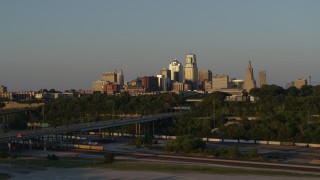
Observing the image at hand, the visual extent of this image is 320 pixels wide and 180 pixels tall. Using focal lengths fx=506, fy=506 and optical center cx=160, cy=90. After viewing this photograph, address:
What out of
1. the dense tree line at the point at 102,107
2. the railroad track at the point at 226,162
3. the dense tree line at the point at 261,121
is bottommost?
the railroad track at the point at 226,162

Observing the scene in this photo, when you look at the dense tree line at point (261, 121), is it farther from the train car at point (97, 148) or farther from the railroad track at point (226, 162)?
the railroad track at point (226, 162)

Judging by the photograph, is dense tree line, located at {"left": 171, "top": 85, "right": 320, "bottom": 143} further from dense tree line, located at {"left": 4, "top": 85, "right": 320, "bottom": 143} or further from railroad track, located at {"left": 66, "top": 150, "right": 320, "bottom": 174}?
railroad track, located at {"left": 66, "top": 150, "right": 320, "bottom": 174}

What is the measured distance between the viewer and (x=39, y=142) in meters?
77.1

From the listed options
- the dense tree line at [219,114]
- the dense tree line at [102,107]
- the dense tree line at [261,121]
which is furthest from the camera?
the dense tree line at [102,107]

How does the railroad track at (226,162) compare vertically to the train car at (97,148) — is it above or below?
below

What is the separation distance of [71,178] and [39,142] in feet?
111

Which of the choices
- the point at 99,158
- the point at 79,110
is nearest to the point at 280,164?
the point at 99,158

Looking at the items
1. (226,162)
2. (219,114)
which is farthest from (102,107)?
(226,162)

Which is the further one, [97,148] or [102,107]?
[102,107]

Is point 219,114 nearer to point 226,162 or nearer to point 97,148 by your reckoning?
point 97,148

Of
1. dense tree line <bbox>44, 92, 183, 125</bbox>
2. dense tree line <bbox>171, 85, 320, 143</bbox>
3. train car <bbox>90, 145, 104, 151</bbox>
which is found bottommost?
train car <bbox>90, 145, 104, 151</bbox>

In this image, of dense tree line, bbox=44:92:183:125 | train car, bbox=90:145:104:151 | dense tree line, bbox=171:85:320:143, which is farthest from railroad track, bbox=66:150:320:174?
dense tree line, bbox=44:92:183:125

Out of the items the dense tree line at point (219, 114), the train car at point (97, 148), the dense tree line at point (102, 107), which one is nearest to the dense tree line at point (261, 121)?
the dense tree line at point (219, 114)

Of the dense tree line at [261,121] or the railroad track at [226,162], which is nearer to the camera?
the railroad track at [226,162]
